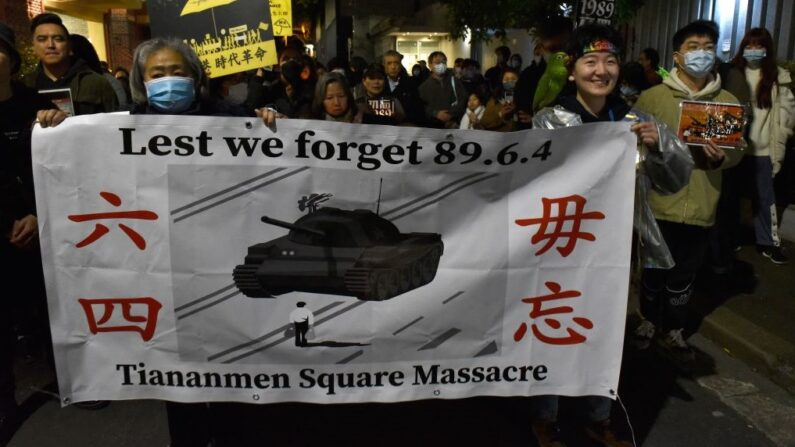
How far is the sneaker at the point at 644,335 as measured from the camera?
4243 mm

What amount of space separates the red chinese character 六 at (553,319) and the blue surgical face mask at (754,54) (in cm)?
374

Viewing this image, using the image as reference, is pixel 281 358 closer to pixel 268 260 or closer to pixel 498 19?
pixel 268 260

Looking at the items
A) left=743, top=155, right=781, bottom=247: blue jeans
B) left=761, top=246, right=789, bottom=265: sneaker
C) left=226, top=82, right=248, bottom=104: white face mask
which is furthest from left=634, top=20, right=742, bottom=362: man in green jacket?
left=226, top=82, right=248, bottom=104: white face mask

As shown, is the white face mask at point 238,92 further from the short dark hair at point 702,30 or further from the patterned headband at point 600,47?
the patterned headband at point 600,47

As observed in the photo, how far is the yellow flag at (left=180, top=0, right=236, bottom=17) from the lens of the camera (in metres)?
4.40

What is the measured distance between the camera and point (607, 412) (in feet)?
9.74

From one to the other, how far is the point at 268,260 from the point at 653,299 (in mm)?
2675

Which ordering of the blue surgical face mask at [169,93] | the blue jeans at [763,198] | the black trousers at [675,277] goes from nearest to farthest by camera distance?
the blue surgical face mask at [169,93] < the black trousers at [675,277] < the blue jeans at [763,198]

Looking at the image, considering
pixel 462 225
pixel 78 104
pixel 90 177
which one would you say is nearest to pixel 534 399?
pixel 462 225

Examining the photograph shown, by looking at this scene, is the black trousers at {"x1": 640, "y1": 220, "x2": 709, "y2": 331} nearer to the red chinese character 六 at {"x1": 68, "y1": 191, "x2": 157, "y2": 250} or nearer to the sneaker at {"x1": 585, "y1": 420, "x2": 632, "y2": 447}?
the sneaker at {"x1": 585, "y1": 420, "x2": 632, "y2": 447}

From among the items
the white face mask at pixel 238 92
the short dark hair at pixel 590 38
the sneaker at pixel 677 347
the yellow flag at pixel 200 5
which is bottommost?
the sneaker at pixel 677 347

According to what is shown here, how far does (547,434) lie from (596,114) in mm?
1440

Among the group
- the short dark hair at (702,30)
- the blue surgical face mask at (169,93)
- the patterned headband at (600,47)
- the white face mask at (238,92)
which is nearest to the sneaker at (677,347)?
the short dark hair at (702,30)

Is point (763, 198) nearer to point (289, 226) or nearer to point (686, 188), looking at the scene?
point (686, 188)
